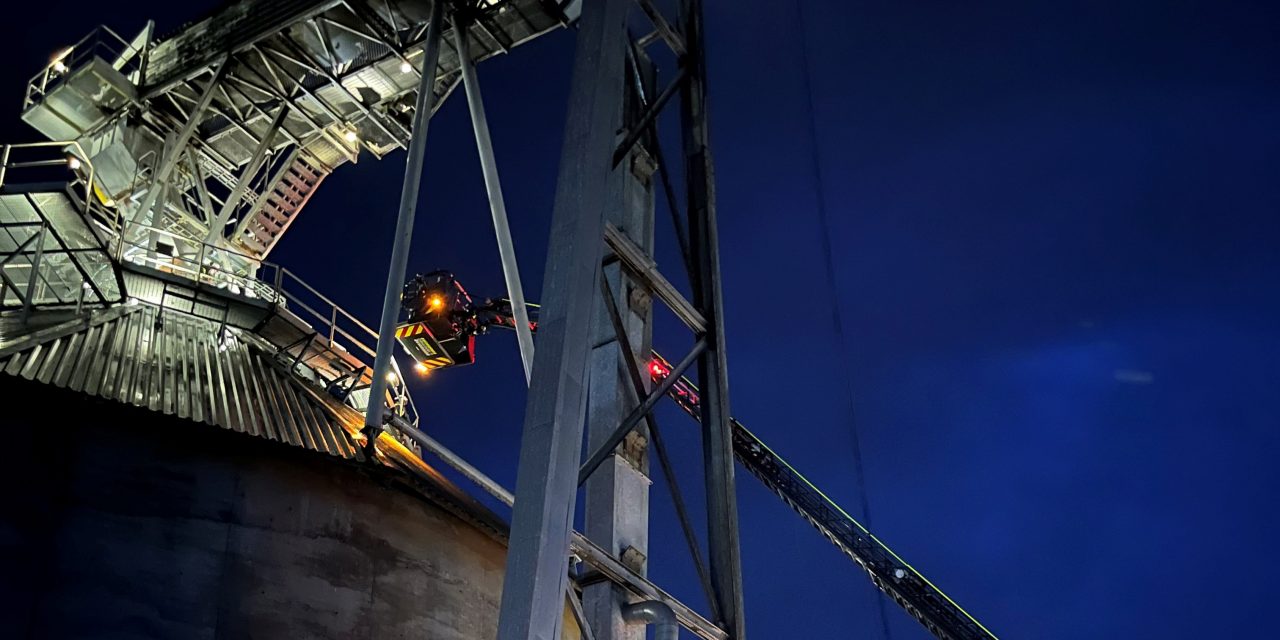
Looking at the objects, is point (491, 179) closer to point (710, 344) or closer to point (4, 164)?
point (710, 344)

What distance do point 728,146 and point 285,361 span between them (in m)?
85.0

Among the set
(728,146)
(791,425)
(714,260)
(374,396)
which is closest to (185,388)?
(374,396)

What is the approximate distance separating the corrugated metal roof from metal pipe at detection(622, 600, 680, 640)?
21.1ft

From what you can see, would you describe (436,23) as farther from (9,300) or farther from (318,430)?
(9,300)

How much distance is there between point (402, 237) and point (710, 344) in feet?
15.0

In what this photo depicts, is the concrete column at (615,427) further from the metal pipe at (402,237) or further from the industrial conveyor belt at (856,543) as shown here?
the industrial conveyor belt at (856,543)

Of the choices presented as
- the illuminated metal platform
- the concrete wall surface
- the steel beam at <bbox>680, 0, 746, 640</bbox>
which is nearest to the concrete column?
the steel beam at <bbox>680, 0, 746, 640</bbox>

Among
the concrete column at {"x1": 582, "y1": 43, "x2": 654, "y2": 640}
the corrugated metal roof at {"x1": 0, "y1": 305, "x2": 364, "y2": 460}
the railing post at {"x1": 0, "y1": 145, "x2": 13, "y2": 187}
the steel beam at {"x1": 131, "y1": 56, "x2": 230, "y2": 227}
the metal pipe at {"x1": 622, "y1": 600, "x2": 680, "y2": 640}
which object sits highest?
the steel beam at {"x1": 131, "y1": 56, "x2": 230, "y2": 227}

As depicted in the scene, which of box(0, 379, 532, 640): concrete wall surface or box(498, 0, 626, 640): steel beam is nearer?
box(498, 0, 626, 640): steel beam

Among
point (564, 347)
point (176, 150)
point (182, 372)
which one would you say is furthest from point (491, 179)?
point (176, 150)

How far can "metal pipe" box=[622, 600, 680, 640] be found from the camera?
9398 mm

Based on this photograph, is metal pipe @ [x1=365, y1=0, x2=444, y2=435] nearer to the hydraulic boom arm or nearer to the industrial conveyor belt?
the hydraulic boom arm

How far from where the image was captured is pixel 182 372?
15727 millimetres

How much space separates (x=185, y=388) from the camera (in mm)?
15203
